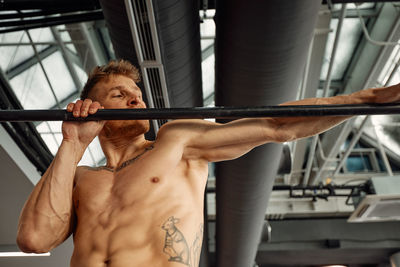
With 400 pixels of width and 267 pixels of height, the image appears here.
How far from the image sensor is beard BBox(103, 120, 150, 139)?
136 cm

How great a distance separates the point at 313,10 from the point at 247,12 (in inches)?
12.4

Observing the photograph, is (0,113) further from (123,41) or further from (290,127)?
(123,41)

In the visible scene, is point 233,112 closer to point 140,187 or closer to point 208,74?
point 140,187

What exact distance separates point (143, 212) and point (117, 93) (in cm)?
47

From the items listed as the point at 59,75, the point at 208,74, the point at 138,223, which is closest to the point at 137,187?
the point at 138,223

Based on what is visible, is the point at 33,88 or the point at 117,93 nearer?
the point at 117,93

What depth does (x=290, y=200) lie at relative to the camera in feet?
21.1

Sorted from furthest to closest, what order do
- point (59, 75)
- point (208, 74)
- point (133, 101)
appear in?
point (208, 74)
point (59, 75)
point (133, 101)

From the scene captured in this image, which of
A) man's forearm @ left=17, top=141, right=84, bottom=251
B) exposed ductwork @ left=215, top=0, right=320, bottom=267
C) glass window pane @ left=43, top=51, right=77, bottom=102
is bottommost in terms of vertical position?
man's forearm @ left=17, top=141, right=84, bottom=251

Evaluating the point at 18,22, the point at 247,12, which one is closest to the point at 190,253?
the point at 247,12

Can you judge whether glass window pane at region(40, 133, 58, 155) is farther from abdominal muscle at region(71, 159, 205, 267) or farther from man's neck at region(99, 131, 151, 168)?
abdominal muscle at region(71, 159, 205, 267)

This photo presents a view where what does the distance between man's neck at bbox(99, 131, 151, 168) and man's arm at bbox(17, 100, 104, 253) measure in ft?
0.65

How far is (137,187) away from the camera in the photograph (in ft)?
3.76

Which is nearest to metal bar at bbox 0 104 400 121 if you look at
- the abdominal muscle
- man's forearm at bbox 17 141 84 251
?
man's forearm at bbox 17 141 84 251
